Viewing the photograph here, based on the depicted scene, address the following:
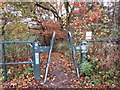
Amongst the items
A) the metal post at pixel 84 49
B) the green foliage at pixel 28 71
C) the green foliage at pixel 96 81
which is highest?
the metal post at pixel 84 49

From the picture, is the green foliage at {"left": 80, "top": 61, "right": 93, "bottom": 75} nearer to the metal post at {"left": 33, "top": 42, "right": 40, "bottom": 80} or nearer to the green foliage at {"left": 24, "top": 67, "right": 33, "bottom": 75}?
the metal post at {"left": 33, "top": 42, "right": 40, "bottom": 80}

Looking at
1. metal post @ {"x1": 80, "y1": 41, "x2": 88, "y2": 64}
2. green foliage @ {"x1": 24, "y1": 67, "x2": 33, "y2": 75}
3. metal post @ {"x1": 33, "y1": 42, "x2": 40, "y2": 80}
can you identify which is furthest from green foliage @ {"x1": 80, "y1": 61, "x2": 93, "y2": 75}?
green foliage @ {"x1": 24, "y1": 67, "x2": 33, "y2": 75}

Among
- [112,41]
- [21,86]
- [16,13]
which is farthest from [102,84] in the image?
[16,13]

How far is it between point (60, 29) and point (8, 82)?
5996 mm

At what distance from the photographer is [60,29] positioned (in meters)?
8.37

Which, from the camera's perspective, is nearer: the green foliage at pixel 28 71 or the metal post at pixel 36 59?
A: the metal post at pixel 36 59

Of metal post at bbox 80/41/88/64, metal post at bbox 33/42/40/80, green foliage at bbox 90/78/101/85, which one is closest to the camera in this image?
green foliage at bbox 90/78/101/85

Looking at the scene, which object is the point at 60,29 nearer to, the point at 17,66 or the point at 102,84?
the point at 17,66

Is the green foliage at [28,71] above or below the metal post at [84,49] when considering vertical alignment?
below

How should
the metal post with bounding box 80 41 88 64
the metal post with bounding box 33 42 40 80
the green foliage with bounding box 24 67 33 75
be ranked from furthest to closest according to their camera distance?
the green foliage with bounding box 24 67 33 75 < the metal post with bounding box 80 41 88 64 < the metal post with bounding box 33 42 40 80

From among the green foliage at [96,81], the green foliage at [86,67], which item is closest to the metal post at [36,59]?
the green foliage at [86,67]

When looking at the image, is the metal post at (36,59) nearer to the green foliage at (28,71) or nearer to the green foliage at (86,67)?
the green foliage at (28,71)

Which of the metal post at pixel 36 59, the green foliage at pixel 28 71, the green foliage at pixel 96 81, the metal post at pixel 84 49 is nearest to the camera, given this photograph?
the green foliage at pixel 96 81

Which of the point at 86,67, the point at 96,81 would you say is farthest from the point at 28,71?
the point at 96,81
